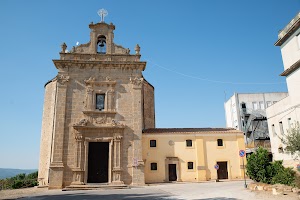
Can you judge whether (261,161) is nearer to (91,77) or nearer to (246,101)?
(91,77)

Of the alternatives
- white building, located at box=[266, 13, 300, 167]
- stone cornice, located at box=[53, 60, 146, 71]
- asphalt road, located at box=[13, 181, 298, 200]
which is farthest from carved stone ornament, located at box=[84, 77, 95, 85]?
white building, located at box=[266, 13, 300, 167]

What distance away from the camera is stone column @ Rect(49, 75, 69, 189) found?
21047 millimetres

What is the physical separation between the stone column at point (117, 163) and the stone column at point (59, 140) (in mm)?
4428

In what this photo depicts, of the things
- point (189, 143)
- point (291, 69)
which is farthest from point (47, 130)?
point (291, 69)

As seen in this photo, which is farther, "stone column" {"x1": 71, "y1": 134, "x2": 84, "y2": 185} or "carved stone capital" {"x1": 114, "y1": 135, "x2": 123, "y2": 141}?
Answer: "carved stone capital" {"x1": 114, "y1": 135, "x2": 123, "y2": 141}

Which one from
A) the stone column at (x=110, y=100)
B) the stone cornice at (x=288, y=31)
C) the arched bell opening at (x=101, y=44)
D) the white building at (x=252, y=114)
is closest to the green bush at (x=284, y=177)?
the stone cornice at (x=288, y=31)

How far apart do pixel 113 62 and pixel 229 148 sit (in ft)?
48.0

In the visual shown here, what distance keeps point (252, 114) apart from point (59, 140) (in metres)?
37.8

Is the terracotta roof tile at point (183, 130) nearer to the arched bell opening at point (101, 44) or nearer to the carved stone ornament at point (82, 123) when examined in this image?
the carved stone ornament at point (82, 123)

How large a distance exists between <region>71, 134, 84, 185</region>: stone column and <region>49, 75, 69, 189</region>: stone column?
1067 mm

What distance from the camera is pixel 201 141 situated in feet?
84.3

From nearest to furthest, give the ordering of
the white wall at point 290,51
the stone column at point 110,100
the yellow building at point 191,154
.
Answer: the white wall at point 290,51 → the stone column at point 110,100 → the yellow building at point 191,154

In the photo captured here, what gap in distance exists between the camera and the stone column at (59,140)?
829 inches

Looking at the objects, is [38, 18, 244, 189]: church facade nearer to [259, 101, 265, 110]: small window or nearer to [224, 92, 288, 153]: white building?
[224, 92, 288, 153]: white building
